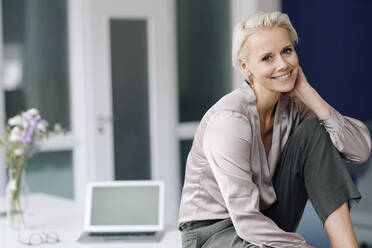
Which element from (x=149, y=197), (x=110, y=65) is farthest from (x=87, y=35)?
(x=149, y=197)

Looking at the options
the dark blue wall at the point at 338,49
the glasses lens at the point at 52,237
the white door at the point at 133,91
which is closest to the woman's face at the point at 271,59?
the glasses lens at the point at 52,237

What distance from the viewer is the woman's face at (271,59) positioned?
175 centimetres

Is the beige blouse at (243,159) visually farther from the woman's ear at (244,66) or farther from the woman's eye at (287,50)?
the woman's eye at (287,50)

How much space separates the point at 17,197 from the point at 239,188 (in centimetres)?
89

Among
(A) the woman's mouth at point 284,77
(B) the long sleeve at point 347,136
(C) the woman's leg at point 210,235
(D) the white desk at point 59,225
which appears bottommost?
(D) the white desk at point 59,225

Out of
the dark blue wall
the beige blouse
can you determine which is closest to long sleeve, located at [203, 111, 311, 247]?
the beige blouse

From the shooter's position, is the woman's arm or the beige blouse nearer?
the beige blouse

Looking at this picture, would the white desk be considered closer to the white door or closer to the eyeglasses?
the eyeglasses

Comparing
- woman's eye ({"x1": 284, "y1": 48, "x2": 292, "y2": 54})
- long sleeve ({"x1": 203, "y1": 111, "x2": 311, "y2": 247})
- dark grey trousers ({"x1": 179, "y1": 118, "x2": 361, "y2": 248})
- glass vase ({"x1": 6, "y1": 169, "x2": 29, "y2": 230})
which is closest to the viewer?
long sleeve ({"x1": 203, "y1": 111, "x2": 311, "y2": 247})

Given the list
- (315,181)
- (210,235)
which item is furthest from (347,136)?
(210,235)

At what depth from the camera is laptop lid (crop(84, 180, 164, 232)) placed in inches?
73.0

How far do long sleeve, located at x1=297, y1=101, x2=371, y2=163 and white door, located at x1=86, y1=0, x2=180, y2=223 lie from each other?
214 cm

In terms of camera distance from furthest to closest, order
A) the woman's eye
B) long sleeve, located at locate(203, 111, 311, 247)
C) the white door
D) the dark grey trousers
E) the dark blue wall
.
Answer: the dark blue wall → the white door → the woman's eye → the dark grey trousers → long sleeve, located at locate(203, 111, 311, 247)

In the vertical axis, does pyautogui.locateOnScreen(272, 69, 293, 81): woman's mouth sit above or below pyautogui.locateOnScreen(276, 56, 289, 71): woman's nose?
below
